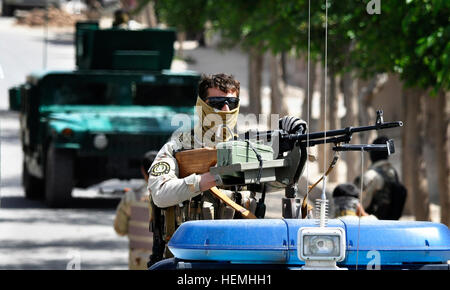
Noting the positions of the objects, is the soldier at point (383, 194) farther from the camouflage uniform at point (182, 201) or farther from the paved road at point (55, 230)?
the camouflage uniform at point (182, 201)

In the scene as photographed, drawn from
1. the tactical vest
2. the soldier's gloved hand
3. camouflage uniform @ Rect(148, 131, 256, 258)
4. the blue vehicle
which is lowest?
the tactical vest

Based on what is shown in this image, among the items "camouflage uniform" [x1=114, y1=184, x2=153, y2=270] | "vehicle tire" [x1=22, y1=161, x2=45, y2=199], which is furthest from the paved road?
"camouflage uniform" [x1=114, y1=184, x2=153, y2=270]

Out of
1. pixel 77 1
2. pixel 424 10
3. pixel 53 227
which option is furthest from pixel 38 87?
pixel 77 1

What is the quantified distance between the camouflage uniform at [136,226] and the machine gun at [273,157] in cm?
354

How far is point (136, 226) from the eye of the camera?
8922 mm

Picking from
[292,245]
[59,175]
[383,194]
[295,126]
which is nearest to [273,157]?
[295,126]

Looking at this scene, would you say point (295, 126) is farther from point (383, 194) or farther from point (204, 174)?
point (383, 194)

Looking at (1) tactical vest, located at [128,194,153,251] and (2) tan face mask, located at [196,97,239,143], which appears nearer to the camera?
(2) tan face mask, located at [196,97,239,143]

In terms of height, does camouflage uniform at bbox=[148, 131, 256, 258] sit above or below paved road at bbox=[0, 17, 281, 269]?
above

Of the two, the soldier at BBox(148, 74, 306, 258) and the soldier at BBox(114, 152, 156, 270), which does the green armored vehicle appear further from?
the soldier at BBox(148, 74, 306, 258)

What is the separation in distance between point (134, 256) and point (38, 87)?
812cm

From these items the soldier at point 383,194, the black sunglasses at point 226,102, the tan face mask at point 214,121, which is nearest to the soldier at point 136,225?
the soldier at point 383,194

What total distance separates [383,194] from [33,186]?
8450 millimetres

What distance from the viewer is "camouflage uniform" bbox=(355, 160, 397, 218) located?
1024cm
